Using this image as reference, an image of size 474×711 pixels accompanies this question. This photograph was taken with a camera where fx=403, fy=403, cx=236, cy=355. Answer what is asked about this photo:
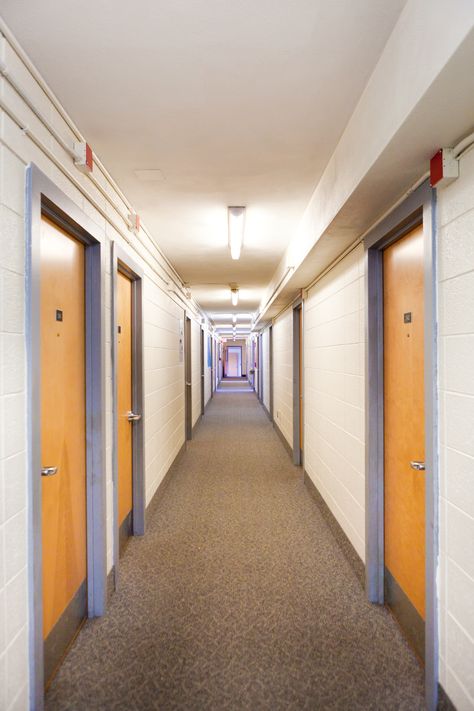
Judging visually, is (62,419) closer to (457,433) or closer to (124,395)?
(124,395)

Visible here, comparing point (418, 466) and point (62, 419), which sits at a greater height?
point (62, 419)

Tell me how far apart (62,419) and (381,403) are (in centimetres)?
178

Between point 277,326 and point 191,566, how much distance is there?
5547 millimetres

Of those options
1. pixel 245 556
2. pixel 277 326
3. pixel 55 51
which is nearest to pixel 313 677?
pixel 245 556

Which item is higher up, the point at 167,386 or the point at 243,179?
the point at 243,179

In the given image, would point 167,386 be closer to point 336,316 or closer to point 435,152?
point 336,316

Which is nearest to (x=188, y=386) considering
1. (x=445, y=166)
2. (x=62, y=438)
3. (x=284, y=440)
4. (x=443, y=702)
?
(x=284, y=440)

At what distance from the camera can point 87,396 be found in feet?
7.50

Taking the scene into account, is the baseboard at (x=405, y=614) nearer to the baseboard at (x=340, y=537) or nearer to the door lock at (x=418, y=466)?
the baseboard at (x=340, y=537)

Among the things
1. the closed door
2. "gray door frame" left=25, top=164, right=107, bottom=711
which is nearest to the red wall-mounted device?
"gray door frame" left=25, top=164, right=107, bottom=711

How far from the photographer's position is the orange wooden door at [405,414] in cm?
192

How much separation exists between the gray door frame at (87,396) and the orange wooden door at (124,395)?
58 centimetres

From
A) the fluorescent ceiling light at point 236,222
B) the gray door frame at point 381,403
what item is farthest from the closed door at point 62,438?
the gray door frame at point 381,403

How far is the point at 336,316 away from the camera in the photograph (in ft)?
10.6
